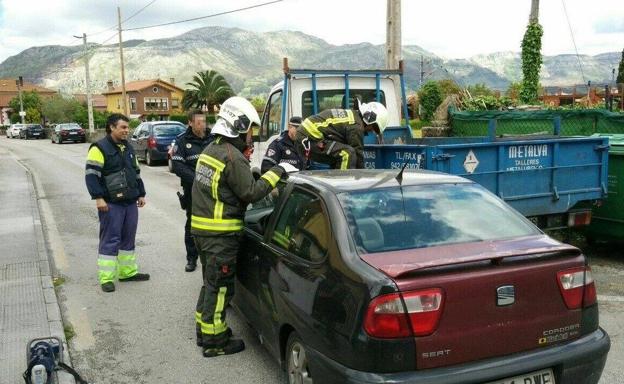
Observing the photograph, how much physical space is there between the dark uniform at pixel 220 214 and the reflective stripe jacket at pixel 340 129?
185 cm

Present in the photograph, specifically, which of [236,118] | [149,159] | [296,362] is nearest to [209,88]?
[149,159]

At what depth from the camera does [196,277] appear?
259 inches

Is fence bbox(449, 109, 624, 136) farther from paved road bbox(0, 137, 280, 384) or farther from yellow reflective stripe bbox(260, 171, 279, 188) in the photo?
yellow reflective stripe bbox(260, 171, 279, 188)

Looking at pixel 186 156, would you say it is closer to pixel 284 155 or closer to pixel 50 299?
pixel 284 155

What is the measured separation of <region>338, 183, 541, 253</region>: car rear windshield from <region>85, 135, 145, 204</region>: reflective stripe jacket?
3487 mm

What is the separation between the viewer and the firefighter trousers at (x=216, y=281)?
4266 mm

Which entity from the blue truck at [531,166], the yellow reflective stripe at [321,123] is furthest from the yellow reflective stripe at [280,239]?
the yellow reflective stripe at [321,123]

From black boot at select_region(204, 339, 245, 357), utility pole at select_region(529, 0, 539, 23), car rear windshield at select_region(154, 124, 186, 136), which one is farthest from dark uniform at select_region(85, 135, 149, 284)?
utility pole at select_region(529, 0, 539, 23)

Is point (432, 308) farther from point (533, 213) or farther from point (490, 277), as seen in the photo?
point (533, 213)

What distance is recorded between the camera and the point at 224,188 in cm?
426

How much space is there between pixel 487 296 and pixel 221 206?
7.10ft

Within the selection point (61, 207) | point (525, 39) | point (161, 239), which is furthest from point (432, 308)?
point (525, 39)

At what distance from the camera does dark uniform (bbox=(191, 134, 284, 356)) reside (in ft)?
13.7

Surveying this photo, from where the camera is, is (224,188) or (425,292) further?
(224,188)
